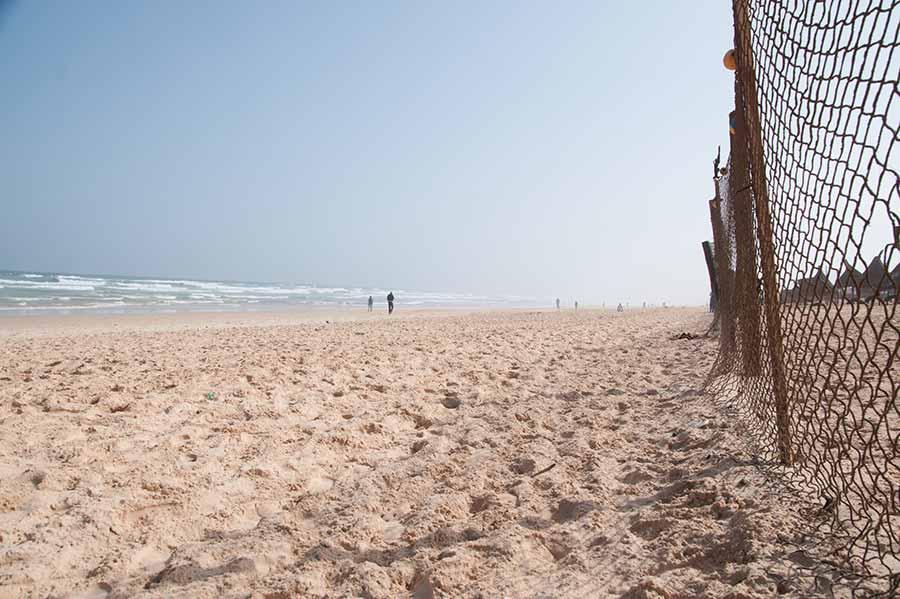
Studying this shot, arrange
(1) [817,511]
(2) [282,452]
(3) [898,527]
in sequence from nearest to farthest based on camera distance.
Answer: (3) [898,527], (1) [817,511], (2) [282,452]

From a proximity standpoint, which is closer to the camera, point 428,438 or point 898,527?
point 898,527

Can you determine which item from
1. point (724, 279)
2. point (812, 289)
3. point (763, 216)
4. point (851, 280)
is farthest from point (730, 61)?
point (724, 279)

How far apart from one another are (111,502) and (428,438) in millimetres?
1972

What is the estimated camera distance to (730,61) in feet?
8.29

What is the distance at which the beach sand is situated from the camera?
1.90 metres

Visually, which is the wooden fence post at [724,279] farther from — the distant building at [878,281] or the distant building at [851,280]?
the distant building at [851,280]

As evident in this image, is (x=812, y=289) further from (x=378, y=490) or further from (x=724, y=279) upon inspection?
(x=724, y=279)

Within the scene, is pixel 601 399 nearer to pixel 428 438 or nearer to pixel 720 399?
pixel 720 399

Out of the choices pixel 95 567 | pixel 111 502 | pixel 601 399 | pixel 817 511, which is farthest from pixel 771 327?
pixel 111 502

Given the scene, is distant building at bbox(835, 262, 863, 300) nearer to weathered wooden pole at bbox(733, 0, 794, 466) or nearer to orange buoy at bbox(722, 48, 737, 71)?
weathered wooden pole at bbox(733, 0, 794, 466)

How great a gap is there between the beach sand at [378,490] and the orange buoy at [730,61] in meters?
2.02

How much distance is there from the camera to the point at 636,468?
2.76m

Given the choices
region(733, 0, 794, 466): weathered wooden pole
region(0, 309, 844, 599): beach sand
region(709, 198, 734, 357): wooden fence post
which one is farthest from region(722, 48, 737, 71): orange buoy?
region(709, 198, 734, 357): wooden fence post

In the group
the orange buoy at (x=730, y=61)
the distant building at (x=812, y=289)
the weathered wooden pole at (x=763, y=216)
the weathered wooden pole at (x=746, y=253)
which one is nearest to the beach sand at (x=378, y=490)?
the weathered wooden pole at (x=763, y=216)
